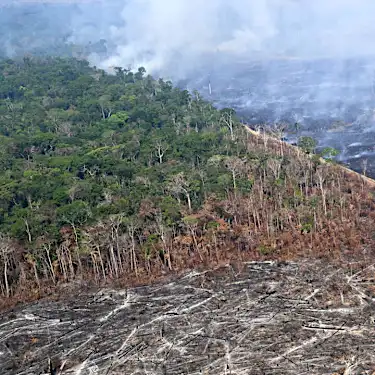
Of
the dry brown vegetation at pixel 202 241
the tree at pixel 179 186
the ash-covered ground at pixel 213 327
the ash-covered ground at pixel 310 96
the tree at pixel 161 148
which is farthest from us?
the ash-covered ground at pixel 310 96

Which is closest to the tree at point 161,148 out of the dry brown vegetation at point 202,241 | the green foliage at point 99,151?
the green foliage at point 99,151

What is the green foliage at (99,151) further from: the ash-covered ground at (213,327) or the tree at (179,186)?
the ash-covered ground at (213,327)

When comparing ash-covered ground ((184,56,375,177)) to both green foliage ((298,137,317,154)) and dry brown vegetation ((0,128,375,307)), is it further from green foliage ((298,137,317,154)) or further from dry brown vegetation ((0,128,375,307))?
dry brown vegetation ((0,128,375,307))

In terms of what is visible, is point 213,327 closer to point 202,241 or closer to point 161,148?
point 202,241

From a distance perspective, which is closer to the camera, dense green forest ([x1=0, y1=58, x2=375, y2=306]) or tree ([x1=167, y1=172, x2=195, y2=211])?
dense green forest ([x1=0, y1=58, x2=375, y2=306])

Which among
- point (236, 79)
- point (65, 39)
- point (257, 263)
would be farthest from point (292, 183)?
point (65, 39)

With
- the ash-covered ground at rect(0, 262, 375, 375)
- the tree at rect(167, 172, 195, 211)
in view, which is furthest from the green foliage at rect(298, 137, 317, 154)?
the ash-covered ground at rect(0, 262, 375, 375)
